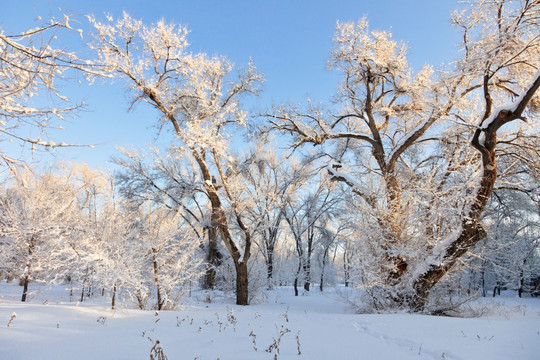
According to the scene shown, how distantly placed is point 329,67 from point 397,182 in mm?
5198

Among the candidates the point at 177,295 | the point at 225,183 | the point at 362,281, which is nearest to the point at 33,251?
the point at 177,295

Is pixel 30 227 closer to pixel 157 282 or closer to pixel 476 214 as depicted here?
pixel 157 282

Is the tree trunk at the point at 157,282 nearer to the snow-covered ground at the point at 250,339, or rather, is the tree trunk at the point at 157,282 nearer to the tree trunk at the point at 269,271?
the snow-covered ground at the point at 250,339

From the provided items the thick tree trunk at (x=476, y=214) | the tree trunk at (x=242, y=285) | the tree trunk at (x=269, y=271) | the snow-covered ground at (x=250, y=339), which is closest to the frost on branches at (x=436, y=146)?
the thick tree trunk at (x=476, y=214)

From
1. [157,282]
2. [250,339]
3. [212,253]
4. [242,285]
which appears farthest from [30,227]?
[250,339]

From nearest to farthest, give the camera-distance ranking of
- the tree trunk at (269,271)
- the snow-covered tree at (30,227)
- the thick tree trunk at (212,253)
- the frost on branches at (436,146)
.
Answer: the frost on branches at (436,146) < the snow-covered tree at (30,227) < the tree trunk at (269,271) < the thick tree trunk at (212,253)

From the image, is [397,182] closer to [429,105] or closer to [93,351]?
[429,105]

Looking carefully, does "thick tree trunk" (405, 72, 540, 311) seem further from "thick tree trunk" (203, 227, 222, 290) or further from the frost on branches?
"thick tree trunk" (203, 227, 222, 290)

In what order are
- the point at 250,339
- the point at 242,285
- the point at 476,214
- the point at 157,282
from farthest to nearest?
the point at 242,285
the point at 157,282
the point at 476,214
the point at 250,339

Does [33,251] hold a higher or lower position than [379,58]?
lower

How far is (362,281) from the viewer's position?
817 centimetres

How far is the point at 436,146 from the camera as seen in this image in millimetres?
11133

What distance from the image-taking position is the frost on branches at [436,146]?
6.62 meters

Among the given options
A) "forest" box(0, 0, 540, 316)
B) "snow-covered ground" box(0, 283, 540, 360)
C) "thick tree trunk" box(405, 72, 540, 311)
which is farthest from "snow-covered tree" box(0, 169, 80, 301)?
"thick tree trunk" box(405, 72, 540, 311)
